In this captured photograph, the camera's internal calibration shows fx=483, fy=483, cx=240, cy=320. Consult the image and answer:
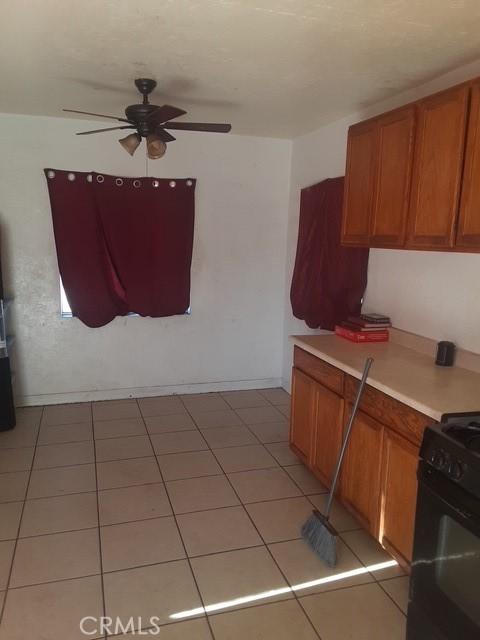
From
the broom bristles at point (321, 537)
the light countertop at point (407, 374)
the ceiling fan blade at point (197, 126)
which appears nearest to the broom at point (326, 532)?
the broom bristles at point (321, 537)

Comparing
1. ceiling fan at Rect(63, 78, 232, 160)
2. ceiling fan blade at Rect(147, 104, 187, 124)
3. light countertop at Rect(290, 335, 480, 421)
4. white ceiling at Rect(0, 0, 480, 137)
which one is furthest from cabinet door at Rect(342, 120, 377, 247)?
ceiling fan blade at Rect(147, 104, 187, 124)

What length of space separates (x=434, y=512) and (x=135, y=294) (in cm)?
310

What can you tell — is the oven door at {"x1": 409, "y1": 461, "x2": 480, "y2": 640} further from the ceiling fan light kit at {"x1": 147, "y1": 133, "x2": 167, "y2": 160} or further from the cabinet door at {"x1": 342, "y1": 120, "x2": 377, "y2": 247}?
the ceiling fan light kit at {"x1": 147, "y1": 133, "x2": 167, "y2": 160}

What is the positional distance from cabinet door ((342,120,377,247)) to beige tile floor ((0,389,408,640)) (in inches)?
60.4

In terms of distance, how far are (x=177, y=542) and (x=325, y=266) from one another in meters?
2.15

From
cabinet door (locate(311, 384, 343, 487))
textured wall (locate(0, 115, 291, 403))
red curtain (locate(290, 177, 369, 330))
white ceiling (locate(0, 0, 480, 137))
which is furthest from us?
textured wall (locate(0, 115, 291, 403))

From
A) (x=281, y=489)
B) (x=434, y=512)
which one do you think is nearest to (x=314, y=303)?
(x=281, y=489)

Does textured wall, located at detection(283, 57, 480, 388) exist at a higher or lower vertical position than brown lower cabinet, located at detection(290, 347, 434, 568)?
higher

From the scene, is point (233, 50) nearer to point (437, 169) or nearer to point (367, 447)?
point (437, 169)

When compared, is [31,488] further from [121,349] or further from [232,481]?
[121,349]

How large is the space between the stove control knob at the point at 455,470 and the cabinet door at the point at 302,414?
1.35 meters

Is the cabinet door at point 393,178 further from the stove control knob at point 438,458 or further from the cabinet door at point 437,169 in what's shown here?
the stove control knob at point 438,458

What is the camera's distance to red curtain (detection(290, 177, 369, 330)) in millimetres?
3371

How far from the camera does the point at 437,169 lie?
2.21m
